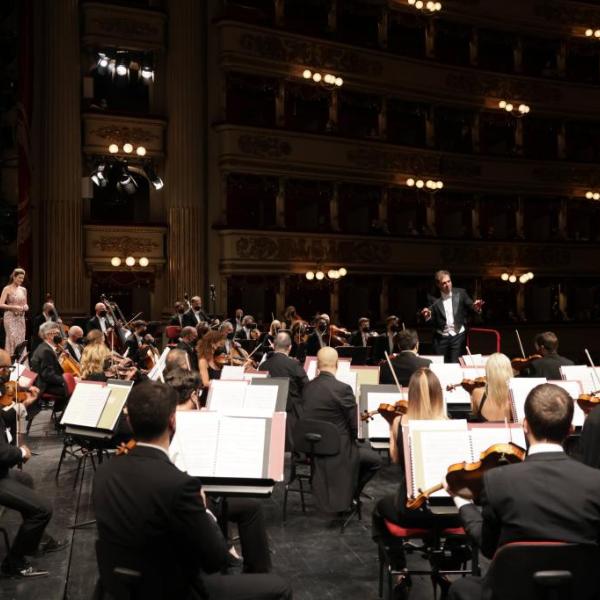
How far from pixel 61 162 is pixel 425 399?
14.7 meters

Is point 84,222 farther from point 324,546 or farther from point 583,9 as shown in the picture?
point 583,9

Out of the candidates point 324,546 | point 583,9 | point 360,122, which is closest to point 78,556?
point 324,546

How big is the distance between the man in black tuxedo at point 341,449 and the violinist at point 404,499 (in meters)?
1.46

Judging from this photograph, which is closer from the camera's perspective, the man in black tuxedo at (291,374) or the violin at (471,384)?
the violin at (471,384)

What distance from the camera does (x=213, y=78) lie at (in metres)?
19.0

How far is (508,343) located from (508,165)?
5.57 metres

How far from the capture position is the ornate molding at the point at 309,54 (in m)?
19.1

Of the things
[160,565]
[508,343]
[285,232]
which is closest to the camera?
[160,565]

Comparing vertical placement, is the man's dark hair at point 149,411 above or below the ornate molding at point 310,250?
below

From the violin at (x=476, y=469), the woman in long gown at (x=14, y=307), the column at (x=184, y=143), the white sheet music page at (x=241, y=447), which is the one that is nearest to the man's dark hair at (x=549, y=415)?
the violin at (x=476, y=469)

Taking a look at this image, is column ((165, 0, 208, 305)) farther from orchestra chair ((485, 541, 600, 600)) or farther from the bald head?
orchestra chair ((485, 541, 600, 600))

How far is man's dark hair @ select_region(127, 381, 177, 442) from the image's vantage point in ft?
10.5

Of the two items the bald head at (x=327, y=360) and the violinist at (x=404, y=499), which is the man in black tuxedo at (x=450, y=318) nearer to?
the bald head at (x=327, y=360)

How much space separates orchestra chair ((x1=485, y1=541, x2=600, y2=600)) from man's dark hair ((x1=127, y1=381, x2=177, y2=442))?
4.79 feet
